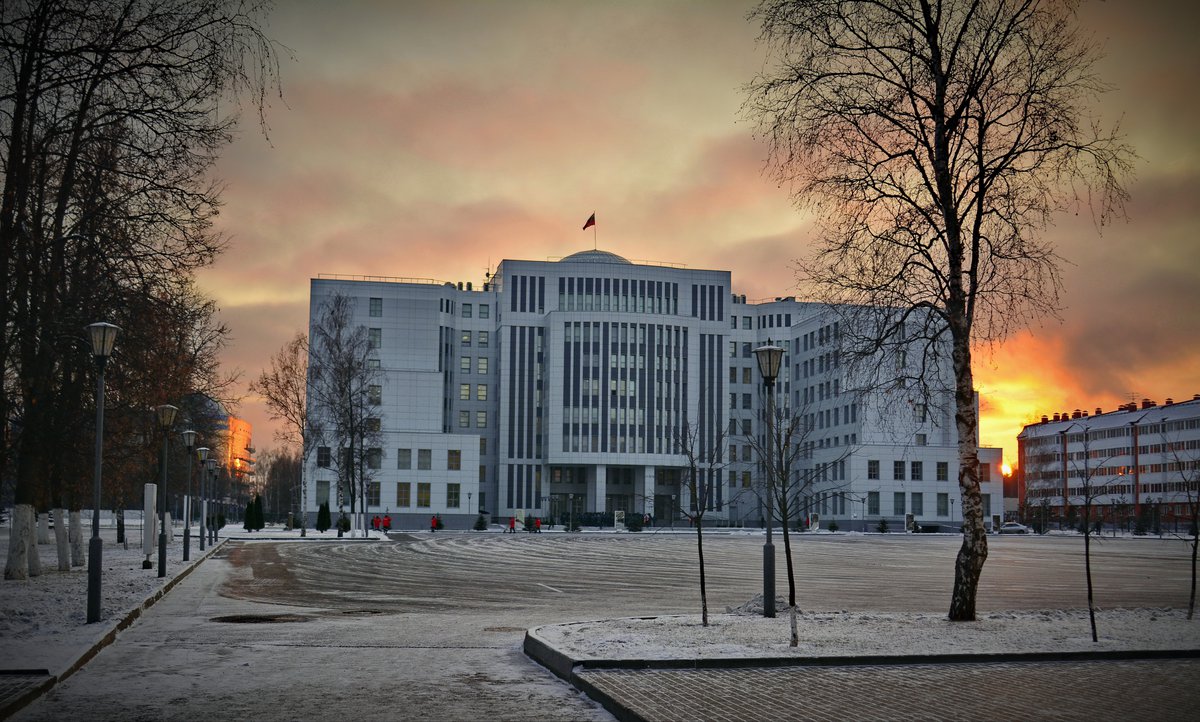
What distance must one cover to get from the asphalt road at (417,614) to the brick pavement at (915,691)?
865 millimetres

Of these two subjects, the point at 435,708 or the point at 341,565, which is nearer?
the point at 435,708

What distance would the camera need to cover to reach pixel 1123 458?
141 metres

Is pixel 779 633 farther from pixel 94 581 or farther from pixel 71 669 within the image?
pixel 94 581

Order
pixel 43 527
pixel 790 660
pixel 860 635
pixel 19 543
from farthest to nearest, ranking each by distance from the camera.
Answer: pixel 43 527
pixel 19 543
pixel 860 635
pixel 790 660

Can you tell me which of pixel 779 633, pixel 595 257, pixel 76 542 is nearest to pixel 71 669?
pixel 779 633

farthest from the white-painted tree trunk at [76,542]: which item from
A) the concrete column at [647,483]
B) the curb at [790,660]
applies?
the concrete column at [647,483]

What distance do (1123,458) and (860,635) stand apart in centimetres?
14368

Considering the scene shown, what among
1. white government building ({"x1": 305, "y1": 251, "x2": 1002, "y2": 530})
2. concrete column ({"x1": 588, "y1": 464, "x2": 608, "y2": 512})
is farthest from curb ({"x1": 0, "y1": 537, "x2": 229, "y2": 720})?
concrete column ({"x1": 588, "y1": 464, "x2": 608, "y2": 512})

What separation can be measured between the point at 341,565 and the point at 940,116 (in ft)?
84.0

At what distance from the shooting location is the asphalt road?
10117 millimetres

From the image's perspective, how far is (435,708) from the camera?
9.80m

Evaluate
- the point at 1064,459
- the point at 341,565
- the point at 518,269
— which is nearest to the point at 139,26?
the point at 341,565

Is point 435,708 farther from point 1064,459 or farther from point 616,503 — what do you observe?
point 1064,459

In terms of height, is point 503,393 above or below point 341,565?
above
